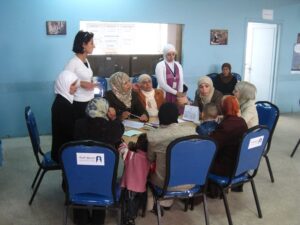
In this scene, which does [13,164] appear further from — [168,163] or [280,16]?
[280,16]

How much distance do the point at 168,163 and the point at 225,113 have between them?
0.74 metres

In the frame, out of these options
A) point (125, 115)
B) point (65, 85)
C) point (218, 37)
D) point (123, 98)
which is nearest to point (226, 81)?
point (218, 37)

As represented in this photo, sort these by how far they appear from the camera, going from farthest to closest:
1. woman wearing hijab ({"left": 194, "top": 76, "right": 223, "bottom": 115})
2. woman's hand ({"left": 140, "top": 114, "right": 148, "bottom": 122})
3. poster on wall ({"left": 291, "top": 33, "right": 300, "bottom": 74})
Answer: poster on wall ({"left": 291, "top": 33, "right": 300, "bottom": 74}), woman wearing hijab ({"left": 194, "top": 76, "right": 223, "bottom": 115}), woman's hand ({"left": 140, "top": 114, "right": 148, "bottom": 122})

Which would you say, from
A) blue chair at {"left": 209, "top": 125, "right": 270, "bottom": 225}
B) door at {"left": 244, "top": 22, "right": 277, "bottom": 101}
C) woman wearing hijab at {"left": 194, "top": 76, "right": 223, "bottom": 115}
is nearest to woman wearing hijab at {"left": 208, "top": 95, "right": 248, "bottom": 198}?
blue chair at {"left": 209, "top": 125, "right": 270, "bottom": 225}

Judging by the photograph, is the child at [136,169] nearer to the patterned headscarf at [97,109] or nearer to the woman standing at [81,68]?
the patterned headscarf at [97,109]

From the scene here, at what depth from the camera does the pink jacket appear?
2324 mm

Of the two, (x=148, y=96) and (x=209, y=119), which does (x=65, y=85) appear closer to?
(x=148, y=96)

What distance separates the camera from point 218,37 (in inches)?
234

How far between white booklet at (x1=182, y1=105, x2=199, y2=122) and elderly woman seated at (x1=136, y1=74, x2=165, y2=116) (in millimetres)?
390

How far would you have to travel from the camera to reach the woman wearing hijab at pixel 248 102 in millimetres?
3102

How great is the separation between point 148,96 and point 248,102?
108cm

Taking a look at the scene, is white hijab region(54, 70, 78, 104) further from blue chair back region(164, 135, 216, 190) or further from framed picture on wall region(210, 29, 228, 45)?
framed picture on wall region(210, 29, 228, 45)

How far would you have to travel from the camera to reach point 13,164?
12.6ft

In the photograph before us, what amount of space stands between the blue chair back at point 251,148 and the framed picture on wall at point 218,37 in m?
3.70
